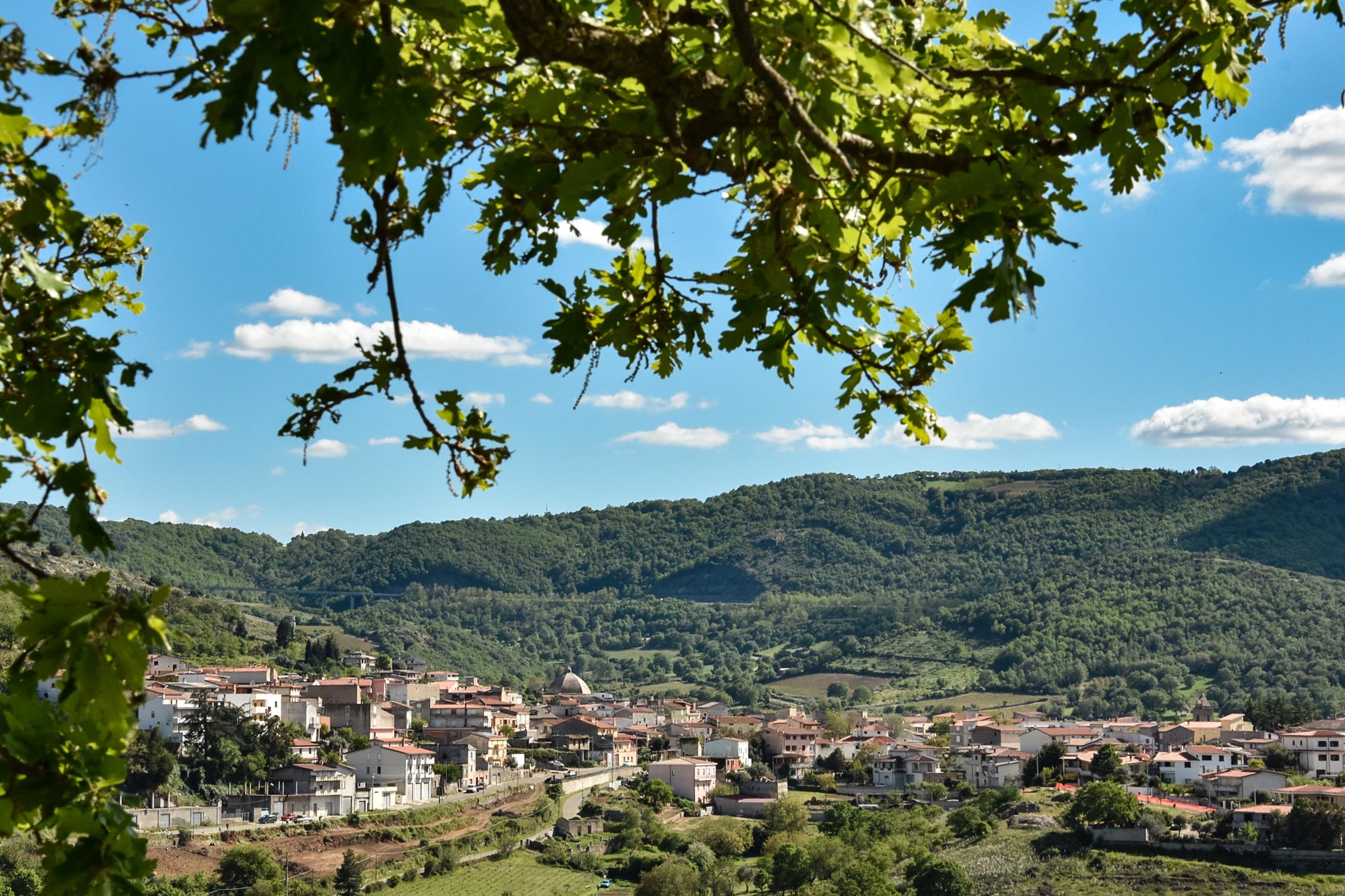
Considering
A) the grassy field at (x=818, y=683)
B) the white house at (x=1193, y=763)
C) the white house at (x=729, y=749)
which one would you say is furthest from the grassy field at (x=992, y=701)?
the white house at (x=1193, y=763)

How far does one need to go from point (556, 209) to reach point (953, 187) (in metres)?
0.64

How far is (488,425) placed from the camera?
8.70ft

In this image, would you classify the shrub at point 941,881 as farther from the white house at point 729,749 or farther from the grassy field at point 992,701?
the grassy field at point 992,701

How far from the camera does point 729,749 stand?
5431 centimetres

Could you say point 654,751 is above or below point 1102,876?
above

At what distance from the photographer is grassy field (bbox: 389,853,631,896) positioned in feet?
102

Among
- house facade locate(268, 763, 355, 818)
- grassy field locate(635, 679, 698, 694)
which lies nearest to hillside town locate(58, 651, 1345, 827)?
house facade locate(268, 763, 355, 818)

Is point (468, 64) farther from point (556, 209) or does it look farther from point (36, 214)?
point (36, 214)

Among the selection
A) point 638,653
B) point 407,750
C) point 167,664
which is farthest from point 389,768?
point 638,653

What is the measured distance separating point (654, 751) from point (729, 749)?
360cm

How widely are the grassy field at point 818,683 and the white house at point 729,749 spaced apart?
38.8m

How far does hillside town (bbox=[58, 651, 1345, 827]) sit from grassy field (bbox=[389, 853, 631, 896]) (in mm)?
5079

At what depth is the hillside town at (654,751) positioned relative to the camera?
3719cm

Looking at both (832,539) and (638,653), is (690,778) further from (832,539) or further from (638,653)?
(832,539)
